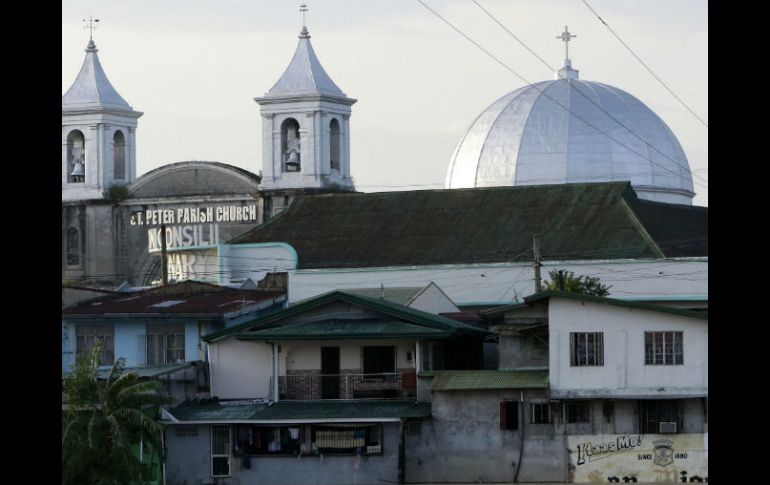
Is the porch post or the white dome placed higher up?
the white dome

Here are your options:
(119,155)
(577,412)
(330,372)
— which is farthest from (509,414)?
(119,155)

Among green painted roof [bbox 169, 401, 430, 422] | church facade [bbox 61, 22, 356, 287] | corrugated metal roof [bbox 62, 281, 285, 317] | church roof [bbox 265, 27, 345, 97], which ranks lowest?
green painted roof [bbox 169, 401, 430, 422]

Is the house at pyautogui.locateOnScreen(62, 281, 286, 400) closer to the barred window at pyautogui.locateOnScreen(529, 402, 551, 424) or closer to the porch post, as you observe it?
the porch post

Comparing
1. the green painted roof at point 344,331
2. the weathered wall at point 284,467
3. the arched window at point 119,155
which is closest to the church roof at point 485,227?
the green painted roof at point 344,331

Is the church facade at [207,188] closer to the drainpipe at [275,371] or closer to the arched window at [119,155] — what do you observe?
the arched window at [119,155]

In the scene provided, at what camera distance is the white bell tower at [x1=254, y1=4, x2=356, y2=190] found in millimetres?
74562

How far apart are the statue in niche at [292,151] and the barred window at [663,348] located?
148ft

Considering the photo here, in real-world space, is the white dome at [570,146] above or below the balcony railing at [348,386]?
above

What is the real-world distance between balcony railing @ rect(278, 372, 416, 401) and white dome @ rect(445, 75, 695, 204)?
106 ft

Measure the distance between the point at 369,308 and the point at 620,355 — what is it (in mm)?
6714

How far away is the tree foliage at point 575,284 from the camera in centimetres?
4212

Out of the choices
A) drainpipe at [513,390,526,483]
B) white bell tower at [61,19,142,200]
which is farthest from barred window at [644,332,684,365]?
white bell tower at [61,19,142,200]

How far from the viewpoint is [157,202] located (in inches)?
2975
